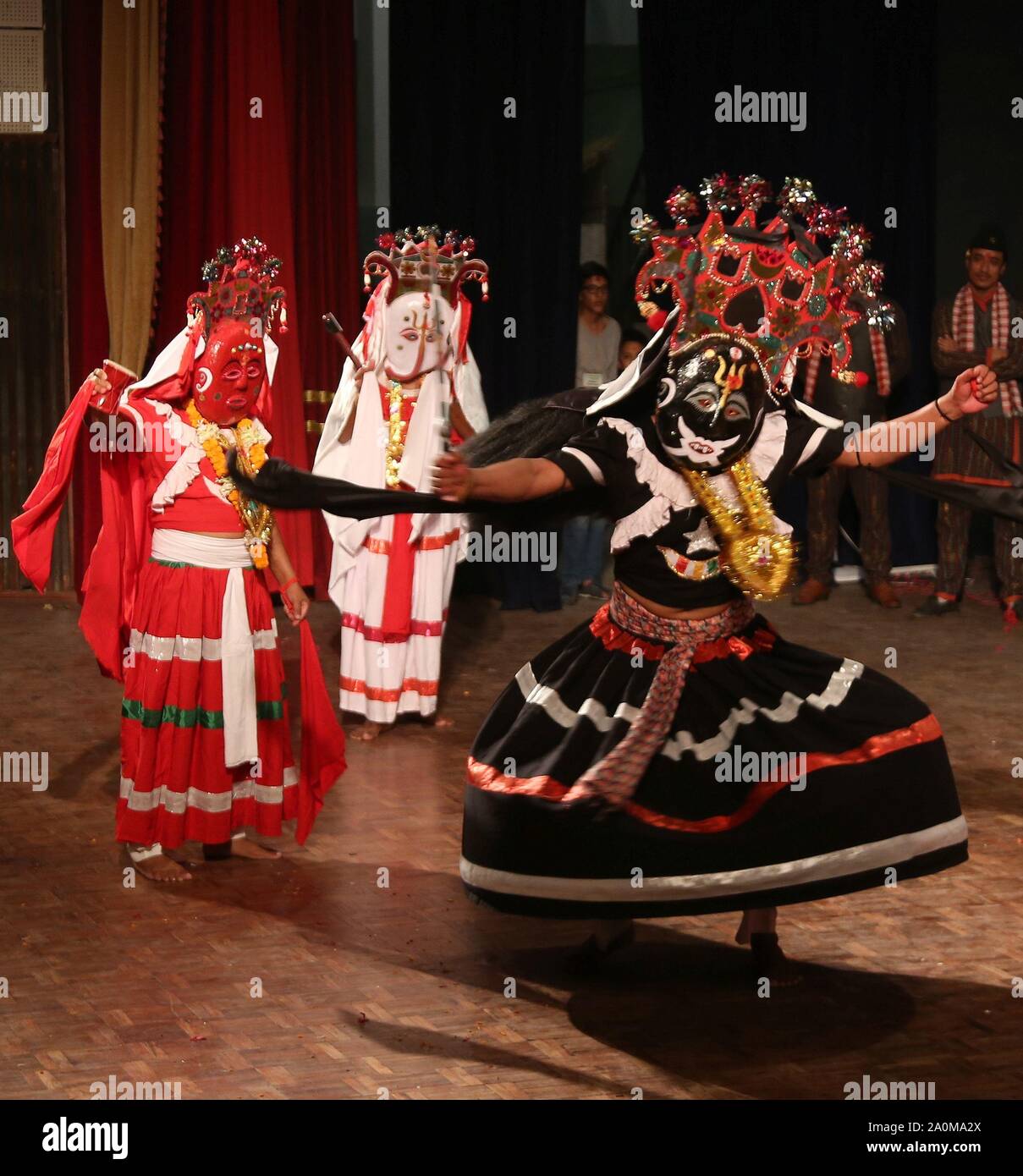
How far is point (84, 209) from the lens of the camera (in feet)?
28.5

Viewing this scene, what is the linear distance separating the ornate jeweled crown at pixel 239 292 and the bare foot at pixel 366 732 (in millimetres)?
2086

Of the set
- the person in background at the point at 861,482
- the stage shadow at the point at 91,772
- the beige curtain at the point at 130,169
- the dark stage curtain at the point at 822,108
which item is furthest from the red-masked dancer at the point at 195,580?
the dark stage curtain at the point at 822,108

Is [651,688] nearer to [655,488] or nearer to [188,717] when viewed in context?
[655,488]

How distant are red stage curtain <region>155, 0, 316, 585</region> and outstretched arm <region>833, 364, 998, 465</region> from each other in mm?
4845

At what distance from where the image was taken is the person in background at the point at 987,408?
8.56 metres

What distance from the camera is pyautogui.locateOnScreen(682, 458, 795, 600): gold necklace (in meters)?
3.94

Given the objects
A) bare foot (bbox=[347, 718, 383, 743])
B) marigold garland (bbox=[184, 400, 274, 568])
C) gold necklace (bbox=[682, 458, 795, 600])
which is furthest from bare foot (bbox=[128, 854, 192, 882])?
gold necklace (bbox=[682, 458, 795, 600])

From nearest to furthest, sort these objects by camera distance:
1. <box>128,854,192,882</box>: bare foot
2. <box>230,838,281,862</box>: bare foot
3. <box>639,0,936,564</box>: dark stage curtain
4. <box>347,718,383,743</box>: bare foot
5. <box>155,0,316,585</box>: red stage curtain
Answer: <box>128,854,192,882</box>: bare foot < <box>230,838,281,862</box>: bare foot < <box>347,718,383,743</box>: bare foot < <box>155,0,316,585</box>: red stage curtain < <box>639,0,936,564</box>: dark stage curtain

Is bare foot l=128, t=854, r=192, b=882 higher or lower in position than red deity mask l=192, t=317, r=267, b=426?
lower

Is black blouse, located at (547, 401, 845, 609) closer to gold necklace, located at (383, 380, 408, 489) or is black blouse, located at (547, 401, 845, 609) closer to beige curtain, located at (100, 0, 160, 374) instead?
gold necklace, located at (383, 380, 408, 489)

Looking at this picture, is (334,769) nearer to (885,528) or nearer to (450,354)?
(450,354)

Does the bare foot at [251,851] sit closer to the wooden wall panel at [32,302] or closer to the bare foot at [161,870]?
the bare foot at [161,870]

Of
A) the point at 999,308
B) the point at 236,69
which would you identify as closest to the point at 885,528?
the point at 999,308

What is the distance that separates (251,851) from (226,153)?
4581mm
